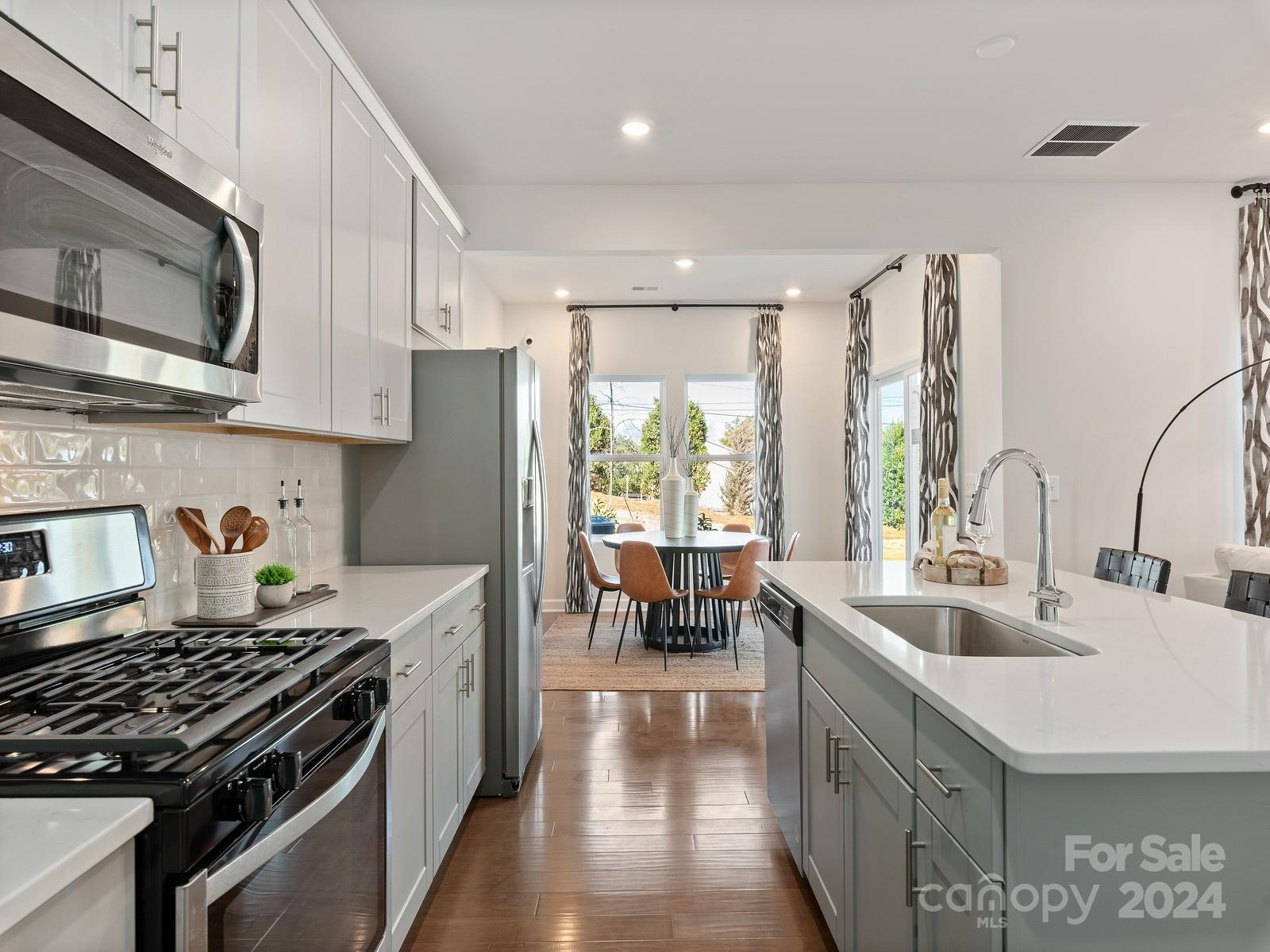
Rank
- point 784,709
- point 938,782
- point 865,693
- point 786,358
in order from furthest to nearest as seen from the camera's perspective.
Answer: point 786,358, point 784,709, point 865,693, point 938,782

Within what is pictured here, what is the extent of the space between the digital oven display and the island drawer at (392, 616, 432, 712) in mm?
711

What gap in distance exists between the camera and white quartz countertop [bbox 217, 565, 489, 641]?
1.81 metres

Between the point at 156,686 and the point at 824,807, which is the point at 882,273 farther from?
the point at 156,686

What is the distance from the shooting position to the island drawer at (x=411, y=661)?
71.7 inches

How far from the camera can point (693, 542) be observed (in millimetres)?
5188

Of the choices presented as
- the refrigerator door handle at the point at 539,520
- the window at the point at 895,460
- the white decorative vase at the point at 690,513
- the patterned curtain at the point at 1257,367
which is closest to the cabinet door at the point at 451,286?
the refrigerator door handle at the point at 539,520

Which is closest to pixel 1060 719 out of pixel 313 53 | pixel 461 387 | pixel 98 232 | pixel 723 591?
pixel 98 232

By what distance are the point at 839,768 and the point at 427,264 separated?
243 centimetres

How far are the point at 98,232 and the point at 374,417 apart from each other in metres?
1.42

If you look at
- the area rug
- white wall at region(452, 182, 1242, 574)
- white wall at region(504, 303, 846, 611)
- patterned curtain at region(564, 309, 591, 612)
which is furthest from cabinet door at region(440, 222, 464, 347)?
white wall at region(504, 303, 846, 611)

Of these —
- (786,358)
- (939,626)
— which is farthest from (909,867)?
(786,358)

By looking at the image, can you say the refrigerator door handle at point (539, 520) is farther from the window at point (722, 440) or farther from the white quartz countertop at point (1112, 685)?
the window at point (722, 440)

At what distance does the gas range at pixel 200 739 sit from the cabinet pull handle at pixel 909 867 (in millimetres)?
997

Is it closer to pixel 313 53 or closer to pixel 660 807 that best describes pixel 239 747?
pixel 313 53
